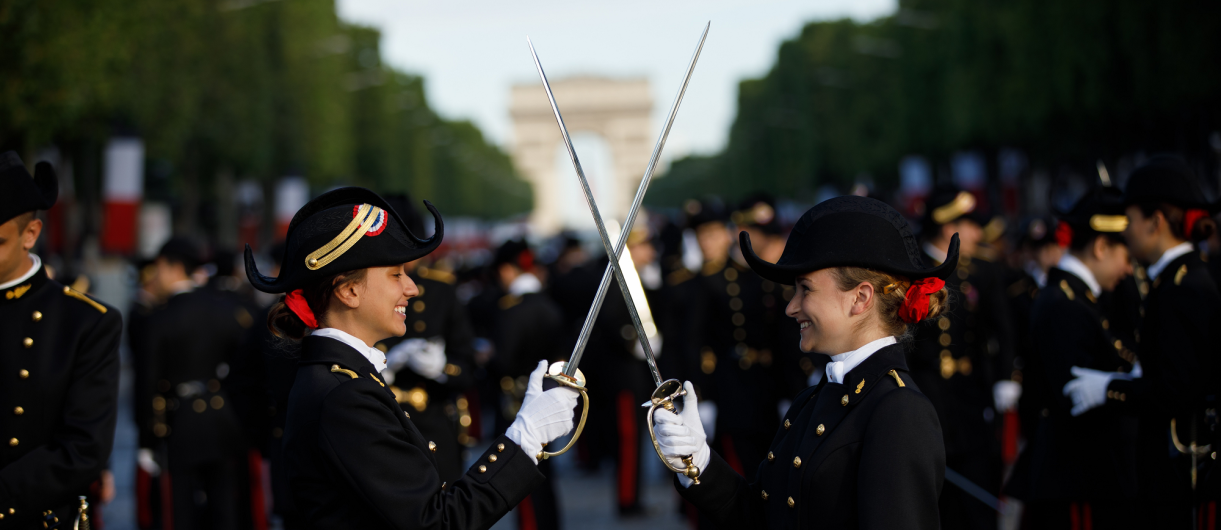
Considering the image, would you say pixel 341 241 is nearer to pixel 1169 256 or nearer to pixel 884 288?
pixel 884 288

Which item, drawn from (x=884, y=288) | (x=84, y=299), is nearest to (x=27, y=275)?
(x=84, y=299)

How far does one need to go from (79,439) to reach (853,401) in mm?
2543

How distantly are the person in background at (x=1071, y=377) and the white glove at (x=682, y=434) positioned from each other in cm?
227

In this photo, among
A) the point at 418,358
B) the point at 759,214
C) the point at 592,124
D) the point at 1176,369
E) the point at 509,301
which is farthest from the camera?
the point at 592,124

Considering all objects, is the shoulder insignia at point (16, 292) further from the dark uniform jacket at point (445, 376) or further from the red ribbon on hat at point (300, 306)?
the dark uniform jacket at point (445, 376)

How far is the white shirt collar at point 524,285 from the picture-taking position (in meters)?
9.25

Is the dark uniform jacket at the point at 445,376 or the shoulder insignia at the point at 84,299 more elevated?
the shoulder insignia at the point at 84,299

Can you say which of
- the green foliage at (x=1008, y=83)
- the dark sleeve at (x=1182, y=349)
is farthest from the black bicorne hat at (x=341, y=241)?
the green foliage at (x=1008, y=83)

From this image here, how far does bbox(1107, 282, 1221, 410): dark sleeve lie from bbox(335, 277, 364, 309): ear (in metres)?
3.01

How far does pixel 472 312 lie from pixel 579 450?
6.98 ft

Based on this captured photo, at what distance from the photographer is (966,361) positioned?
22.3 ft

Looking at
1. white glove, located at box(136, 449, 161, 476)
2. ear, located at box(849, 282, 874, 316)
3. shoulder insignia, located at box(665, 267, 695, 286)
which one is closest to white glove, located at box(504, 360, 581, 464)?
ear, located at box(849, 282, 874, 316)

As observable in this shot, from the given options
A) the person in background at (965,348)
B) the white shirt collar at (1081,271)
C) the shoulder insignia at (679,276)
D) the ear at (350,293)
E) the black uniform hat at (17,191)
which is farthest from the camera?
the shoulder insignia at (679,276)

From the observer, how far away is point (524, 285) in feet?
30.6
